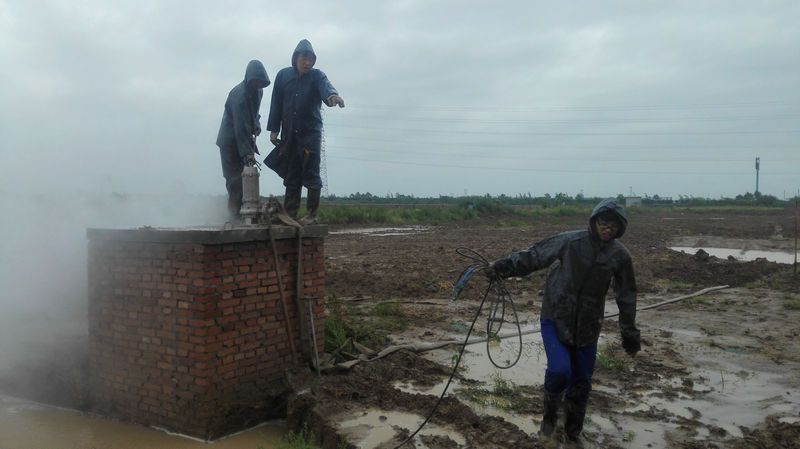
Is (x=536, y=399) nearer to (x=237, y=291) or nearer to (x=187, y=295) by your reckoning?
(x=237, y=291)

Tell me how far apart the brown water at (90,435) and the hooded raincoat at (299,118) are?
2899 mm

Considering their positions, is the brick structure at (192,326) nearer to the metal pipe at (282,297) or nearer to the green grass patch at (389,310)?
the metal pipe at (282,297)

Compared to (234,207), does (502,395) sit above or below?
below

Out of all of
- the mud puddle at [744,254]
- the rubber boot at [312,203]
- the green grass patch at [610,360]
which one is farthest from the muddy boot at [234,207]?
the mud puddle at [744,254]

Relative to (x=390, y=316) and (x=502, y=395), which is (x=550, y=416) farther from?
(x=390, y=316)

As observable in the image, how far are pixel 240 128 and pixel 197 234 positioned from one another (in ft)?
6.99

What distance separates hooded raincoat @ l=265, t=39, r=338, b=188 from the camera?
22.7 feet

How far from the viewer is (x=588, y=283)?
466 cm

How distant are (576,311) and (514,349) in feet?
10.3

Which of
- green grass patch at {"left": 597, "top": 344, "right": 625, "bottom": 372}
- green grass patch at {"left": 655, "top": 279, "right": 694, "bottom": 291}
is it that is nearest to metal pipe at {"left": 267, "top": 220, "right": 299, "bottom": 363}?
green grass patch at {"left": 597, "top": 344, "right": 625, "bottom": 372}

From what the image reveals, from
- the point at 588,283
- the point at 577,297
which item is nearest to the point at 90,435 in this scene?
the point at 577,297

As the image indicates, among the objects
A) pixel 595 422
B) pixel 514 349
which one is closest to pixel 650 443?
pixel 595 422

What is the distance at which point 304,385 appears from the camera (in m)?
5.73

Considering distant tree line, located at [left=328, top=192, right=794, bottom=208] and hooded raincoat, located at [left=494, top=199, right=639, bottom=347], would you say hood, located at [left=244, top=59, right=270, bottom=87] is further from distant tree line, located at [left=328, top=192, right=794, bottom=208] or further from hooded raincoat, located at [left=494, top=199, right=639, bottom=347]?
distant tree line, located at [left=328, top=192, right=794, bottom=208]
